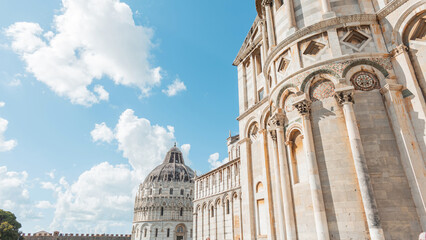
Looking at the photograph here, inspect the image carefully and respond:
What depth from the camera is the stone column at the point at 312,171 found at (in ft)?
33.2

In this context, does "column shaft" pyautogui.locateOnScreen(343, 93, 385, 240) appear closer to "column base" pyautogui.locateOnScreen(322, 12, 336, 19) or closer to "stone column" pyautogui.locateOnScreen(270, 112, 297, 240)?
"stone column" pyautogui.locateOnScreen(270, 112, 297, 240)

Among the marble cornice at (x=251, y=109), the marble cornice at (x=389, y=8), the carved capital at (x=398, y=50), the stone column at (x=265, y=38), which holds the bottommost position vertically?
the carved capital at (x=398, y=50)

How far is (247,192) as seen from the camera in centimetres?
1761

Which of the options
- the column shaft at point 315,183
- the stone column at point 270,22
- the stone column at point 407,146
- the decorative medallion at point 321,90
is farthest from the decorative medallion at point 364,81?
the stone column at point 270,22

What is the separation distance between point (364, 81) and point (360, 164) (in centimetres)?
372

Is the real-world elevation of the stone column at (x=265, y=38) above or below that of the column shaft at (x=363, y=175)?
Answer: above

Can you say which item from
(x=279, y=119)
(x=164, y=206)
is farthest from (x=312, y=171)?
(x=164, y=206)

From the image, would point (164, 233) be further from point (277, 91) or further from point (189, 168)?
point (277, 91)

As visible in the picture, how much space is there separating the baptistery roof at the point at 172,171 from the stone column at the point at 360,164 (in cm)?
8248

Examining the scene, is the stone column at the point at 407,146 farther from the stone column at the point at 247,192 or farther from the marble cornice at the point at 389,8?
the stone column at the point at 247,192

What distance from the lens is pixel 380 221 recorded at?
9258 mm

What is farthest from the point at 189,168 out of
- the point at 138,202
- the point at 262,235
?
the point at 262,235

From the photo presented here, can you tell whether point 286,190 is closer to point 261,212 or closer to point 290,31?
point 261,212

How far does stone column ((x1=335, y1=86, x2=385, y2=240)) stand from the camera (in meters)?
9.20
